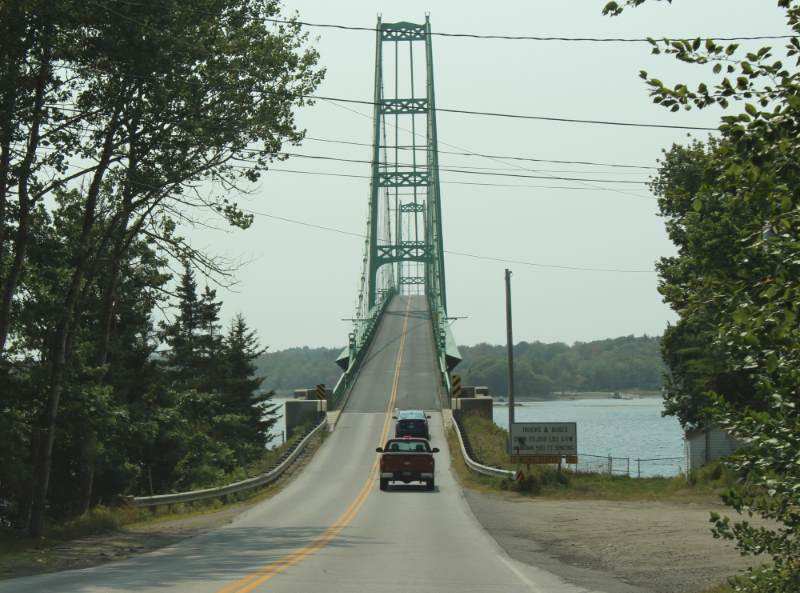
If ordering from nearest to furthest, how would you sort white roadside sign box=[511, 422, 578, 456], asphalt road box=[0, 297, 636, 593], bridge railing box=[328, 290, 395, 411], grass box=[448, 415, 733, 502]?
asphalt road box=[0, 297, 636, 593], grass box=[448, 415, 733, 502], white roadside sign box=[511, 422, 578, 456], bridge railing box=[328, 290, 395, 411]

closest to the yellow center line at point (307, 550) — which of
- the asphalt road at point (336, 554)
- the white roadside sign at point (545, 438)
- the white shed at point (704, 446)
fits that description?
the asphalt road at point (336, 554)

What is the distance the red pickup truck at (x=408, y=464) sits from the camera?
35.1 metres

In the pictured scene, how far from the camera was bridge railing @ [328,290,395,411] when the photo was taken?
63844 mm

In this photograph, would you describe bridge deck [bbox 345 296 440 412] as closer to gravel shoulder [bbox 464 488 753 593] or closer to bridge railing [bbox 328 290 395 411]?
bridge railing [bbox 328 290 395 411]

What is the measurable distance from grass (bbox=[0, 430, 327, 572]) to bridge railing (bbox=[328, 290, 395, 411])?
2919 centimetres

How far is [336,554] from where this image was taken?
16.9 m

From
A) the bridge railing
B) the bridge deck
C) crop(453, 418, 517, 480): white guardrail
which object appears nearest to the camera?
crop(453, 418, 517, 480): white guardrail

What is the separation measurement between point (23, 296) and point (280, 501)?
12.8m

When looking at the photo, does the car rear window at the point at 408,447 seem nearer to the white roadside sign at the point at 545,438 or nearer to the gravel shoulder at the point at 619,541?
the white roadside sign at the point at 545,438

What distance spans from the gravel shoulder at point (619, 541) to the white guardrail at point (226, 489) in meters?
7.93

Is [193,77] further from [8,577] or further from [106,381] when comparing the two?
[106,381]

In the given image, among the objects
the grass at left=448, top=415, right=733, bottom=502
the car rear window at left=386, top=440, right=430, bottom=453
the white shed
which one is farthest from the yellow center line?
the white shed

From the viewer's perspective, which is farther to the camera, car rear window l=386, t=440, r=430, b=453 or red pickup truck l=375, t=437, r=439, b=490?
car rear window l=386, t=440, r=430, b=453

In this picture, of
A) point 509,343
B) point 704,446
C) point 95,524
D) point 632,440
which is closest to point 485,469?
point 509,343
